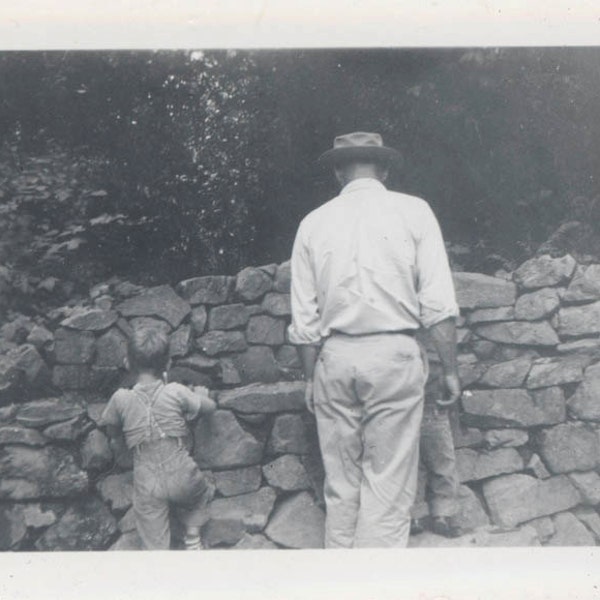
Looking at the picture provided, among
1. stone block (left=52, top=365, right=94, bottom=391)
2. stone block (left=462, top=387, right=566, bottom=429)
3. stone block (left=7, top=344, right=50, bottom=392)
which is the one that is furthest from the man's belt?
stone block (left=7, top=344, right=50, bottom=392)

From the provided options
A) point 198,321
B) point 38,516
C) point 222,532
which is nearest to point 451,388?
point 222,532

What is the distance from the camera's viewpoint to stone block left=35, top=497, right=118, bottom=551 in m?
4.50

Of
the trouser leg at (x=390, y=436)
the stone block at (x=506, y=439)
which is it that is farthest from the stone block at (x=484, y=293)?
the trouser leg at (x=390, y=436)

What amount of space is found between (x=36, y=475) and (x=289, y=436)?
141 cm

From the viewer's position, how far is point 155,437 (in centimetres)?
423

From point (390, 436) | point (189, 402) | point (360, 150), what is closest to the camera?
point (390, 436)

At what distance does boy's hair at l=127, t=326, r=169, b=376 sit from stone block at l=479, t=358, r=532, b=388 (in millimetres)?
1869

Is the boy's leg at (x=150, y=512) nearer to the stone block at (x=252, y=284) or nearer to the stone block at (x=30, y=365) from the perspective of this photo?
the stone block at (x=30, y=365)

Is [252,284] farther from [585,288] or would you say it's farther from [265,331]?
[585,288]

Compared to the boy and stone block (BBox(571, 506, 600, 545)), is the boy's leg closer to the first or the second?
the boy

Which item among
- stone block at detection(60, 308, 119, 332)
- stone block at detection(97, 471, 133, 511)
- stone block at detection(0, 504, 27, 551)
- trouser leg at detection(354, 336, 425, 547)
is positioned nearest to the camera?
trouser leg at detection(354, 336, 425, 547)

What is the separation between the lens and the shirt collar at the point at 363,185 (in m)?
4.17

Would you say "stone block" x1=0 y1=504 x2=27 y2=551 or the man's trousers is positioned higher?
the man's trousers

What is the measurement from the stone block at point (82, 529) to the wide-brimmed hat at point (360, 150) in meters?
2.30
